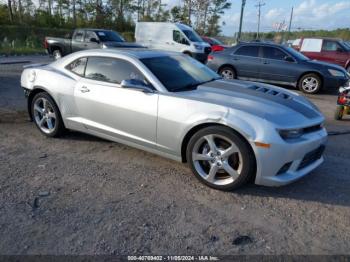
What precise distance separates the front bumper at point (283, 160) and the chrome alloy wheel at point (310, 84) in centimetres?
740

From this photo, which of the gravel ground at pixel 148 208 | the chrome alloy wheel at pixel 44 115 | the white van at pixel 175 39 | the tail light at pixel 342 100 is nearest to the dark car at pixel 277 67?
the tail light at pixel 342 100

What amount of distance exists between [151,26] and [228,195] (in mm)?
17065

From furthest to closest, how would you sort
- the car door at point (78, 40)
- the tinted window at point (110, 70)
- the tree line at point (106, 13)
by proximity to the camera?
the tree line at point (106, 13), the car door at point (78, 40), the tinted window at point (110, 70)

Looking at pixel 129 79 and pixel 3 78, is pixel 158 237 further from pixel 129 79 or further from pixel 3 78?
pixel 3 78

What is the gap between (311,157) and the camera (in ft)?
12.2

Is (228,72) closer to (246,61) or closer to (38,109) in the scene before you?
(246,61)

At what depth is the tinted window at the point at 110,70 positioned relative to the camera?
419 centimetres

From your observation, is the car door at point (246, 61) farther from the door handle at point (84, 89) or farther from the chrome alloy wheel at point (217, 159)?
the chrome alloy wheel at point (217, 159)

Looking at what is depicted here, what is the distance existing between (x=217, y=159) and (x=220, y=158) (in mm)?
42

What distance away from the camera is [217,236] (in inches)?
112

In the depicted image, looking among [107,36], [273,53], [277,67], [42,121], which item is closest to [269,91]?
[42,121]

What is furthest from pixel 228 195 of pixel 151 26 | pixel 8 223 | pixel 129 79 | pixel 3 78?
pixel 151 26

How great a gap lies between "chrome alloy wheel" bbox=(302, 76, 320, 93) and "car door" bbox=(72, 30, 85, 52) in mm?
10390

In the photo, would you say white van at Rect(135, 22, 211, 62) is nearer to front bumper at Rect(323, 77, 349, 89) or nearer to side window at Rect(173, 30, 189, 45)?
side window at Rect(173, 30, 189, 45)
